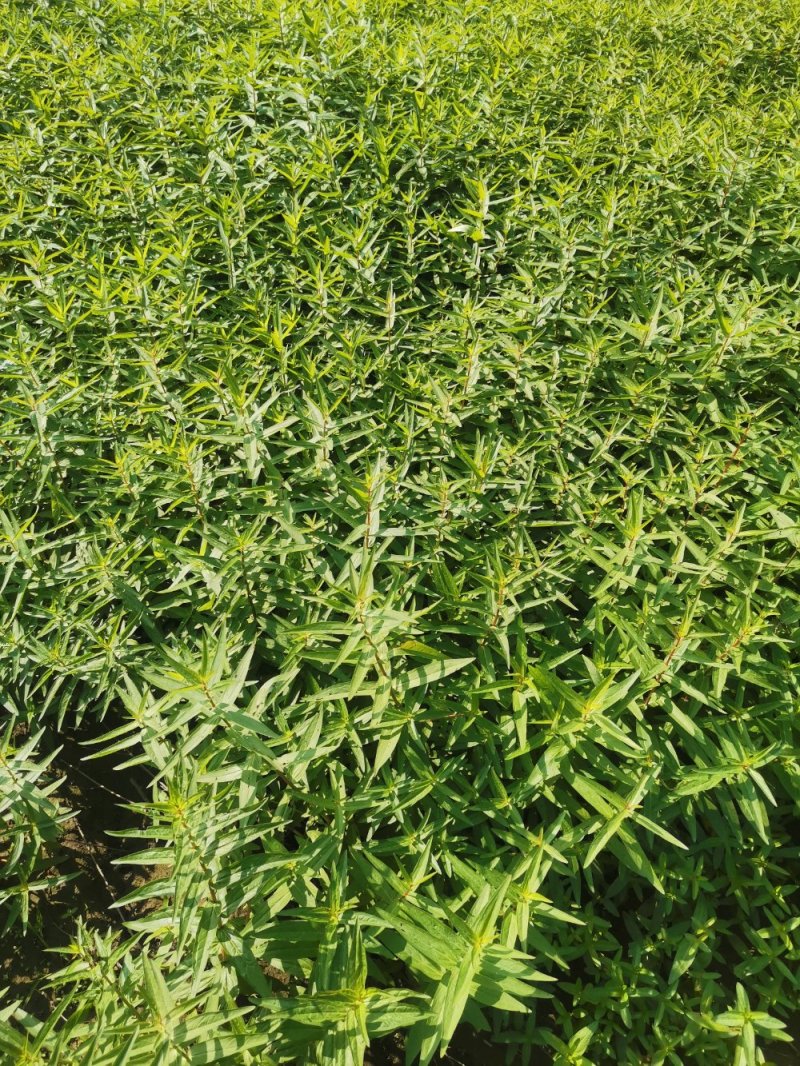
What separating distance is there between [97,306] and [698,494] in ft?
6.47

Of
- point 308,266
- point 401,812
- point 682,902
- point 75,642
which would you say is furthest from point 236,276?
point 682,902

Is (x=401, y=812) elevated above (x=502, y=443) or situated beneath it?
situated beneath

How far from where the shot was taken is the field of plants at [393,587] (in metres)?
1.75

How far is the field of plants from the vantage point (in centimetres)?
175

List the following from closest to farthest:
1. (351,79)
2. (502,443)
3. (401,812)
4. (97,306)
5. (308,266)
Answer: (401,812)
(502,443)
(97,306)
(308,266)
(351,79)

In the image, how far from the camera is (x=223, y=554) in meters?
2.00

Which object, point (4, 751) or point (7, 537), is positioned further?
point (7, 537)

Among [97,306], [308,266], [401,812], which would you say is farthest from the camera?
[308,266]

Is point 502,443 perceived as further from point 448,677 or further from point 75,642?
point 75,642

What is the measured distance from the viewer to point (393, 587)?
184 centimetres

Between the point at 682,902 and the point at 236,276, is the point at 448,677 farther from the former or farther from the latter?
the point at 236,276

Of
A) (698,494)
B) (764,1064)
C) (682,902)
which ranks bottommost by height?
(764,1064)

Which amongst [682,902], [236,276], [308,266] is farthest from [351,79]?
[682,902]

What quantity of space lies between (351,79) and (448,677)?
8.76 feet
